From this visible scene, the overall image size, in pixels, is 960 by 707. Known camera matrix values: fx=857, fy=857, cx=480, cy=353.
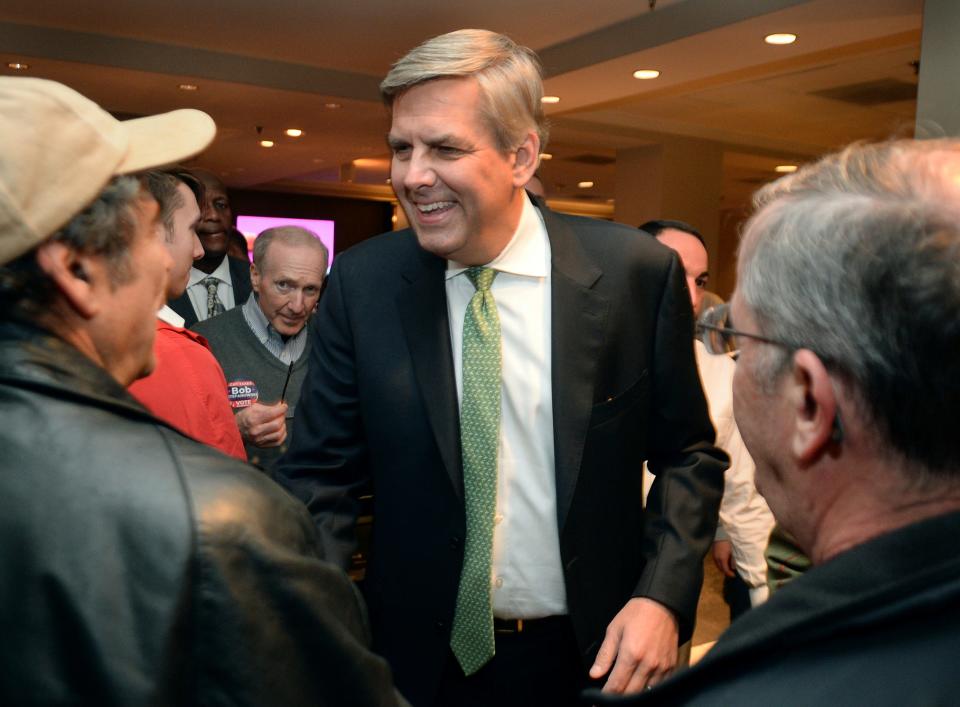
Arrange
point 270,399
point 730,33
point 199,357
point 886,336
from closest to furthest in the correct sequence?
point 886,336, point 199,357, point 270,399, point 730,33

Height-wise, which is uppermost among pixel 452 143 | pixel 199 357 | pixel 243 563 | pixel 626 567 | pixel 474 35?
pixel 474 35

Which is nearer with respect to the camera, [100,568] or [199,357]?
[100,568]

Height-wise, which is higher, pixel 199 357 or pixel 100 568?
pixel 199 357

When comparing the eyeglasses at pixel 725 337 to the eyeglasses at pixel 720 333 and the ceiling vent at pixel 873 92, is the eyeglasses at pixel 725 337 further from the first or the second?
the ceiling vent at pixel 873 92

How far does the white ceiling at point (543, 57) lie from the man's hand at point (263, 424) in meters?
3.78

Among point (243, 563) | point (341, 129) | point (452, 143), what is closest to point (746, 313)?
point (243, 563)

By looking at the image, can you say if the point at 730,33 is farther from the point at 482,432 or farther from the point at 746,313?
the point at 746,313

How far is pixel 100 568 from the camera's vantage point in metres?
0.73

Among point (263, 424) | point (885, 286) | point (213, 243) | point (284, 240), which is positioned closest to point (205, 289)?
point (213, 243)

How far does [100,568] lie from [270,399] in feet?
7.10

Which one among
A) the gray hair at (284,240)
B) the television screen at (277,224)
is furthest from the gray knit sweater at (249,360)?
the television screen at (277,224)

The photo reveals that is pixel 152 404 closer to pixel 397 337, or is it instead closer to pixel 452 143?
pixel 397 337

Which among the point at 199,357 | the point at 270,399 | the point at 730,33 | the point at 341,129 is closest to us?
the point at 199,357

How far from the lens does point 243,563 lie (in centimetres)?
77
